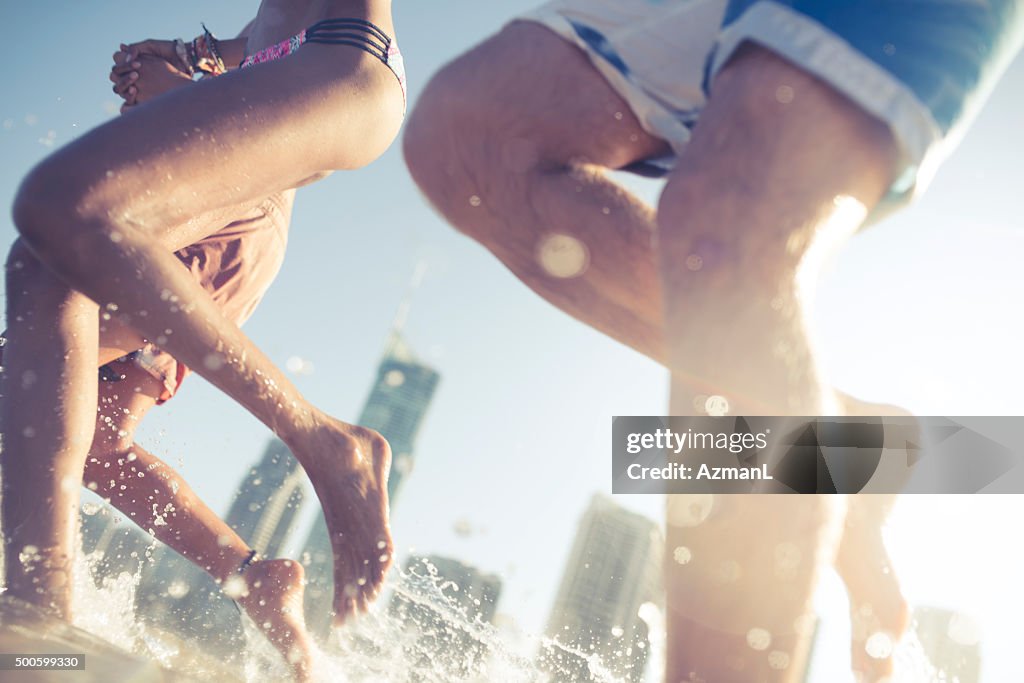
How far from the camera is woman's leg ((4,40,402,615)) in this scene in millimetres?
920

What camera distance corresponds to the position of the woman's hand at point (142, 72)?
1.58 meters

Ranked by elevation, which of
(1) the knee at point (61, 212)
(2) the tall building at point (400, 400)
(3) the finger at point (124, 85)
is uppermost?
(2) the tall building at point (400, 400)

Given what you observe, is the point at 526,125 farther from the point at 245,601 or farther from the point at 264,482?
the point at 264,482

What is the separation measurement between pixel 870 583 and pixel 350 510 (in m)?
0.85

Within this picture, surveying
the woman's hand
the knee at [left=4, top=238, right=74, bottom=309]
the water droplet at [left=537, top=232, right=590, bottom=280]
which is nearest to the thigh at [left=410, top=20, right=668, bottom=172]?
the water droplet at [left=537, top=232, right=590, bottom=280]

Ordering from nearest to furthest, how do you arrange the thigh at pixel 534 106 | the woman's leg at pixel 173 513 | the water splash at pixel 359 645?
the thigh at pixel 534 106 → the water splash at pixel 359 645 → the woman's leg at pixel 173 513

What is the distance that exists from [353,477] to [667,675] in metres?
0.69

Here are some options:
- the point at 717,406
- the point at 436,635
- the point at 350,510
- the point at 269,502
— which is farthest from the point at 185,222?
the point at 269,502

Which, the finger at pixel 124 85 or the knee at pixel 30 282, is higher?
the finger at pixel 124 85

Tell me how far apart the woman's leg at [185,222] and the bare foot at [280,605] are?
1.53 feet

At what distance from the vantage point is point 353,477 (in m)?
1.07

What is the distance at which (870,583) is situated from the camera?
0.91 meters

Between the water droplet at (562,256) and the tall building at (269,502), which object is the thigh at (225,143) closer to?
the water droplet at (562,256)

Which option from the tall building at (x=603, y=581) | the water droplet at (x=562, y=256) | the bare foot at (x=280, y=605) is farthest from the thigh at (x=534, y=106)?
the tall building at (x=603, y=581)
